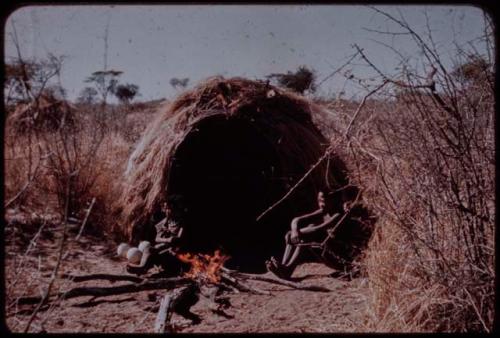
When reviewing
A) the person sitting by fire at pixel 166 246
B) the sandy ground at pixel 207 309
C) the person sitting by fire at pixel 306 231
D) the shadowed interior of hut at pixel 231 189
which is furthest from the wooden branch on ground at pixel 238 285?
the shadowed interior of hut at pixel 231 189

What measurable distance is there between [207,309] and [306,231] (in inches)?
49.9

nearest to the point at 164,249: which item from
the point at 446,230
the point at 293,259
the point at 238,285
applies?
the point at 238,285

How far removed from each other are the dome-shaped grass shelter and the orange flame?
21 cm

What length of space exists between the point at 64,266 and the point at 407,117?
11.8 feet

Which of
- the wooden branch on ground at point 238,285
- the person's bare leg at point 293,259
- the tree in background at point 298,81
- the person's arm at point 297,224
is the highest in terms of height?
the tree in background at point 298,81

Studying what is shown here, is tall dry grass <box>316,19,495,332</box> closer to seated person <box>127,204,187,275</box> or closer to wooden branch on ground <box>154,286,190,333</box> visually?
wooden branch on ground <box>154,286,190,333</box>

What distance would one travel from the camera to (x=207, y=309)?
347 cm

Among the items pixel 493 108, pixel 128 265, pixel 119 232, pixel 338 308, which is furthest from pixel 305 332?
pixel 119 232

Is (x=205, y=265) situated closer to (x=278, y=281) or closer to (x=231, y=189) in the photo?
(x=278, y=281)

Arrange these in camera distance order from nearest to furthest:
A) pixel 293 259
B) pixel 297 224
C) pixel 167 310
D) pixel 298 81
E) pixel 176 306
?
1. pixel 167 310
2. pixel 176 306
3. pixel 293 259
4. pixel 297 224
5. pixel 298 81

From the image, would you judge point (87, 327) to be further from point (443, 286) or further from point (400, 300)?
point (443, 286)

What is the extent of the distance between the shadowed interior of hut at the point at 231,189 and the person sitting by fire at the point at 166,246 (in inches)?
10.8

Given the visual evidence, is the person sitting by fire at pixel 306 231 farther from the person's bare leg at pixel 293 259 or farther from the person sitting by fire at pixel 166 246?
the person sitting by fire at pixel 166 246

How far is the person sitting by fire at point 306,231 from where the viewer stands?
402 centimetres
